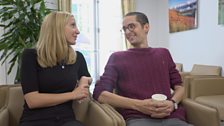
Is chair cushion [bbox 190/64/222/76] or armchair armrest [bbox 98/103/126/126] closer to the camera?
armchair armrest [bbox 98/103/126/126]

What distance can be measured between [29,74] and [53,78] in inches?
5.5

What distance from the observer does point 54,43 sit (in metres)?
1.64

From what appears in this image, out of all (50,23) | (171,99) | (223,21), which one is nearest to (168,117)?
(171,99)

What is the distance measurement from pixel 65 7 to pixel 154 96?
402cm

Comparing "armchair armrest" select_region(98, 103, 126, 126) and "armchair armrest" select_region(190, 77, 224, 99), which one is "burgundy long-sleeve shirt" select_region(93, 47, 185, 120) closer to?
"armchair armrest" select_region(98, 103, 126, 126)

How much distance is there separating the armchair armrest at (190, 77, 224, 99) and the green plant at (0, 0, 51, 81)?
187cm

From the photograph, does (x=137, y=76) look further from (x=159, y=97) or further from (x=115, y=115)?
(x=115, y=115)

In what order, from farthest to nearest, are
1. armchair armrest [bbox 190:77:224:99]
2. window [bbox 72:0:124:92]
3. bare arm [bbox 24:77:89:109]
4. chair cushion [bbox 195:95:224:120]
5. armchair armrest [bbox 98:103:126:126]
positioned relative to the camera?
window [bbox 72:0:124:92] < armchair armrest [bbox 190:77:224:99] < chair cushion [bbox 195:95:224:120] < bare arm [bbox 24:77:89:109] < armchair armrest [bbox 98:103:126:126]

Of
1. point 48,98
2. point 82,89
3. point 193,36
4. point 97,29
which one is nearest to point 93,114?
point 82,89

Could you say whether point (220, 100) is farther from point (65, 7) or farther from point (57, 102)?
point (65, 7)

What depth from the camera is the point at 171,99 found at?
1.74m

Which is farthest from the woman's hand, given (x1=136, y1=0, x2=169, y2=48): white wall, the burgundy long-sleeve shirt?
(x1=136, y1=0, x2=169, y2=48): white wall

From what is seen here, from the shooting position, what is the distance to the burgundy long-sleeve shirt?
1711 millimetres

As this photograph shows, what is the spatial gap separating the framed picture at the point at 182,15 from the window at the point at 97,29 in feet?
3.95
